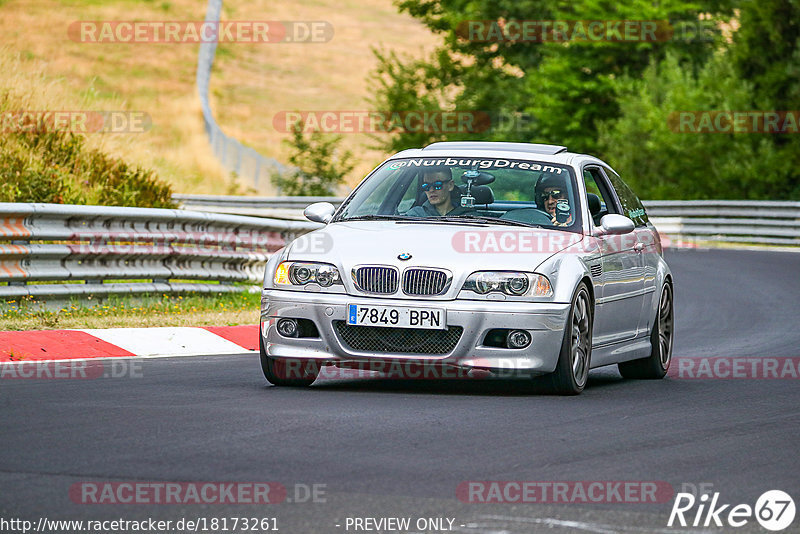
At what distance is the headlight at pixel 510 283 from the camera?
9.10 m

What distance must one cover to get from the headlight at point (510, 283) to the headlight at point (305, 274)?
0.85 metres

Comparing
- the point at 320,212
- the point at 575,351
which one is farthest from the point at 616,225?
the point at 320,212

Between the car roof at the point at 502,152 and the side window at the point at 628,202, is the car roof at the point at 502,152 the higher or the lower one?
the higher one

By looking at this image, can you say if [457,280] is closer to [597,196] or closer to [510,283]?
[510,283]

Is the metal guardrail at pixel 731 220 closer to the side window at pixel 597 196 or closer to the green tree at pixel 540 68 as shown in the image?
the green tree at pixel 540 68

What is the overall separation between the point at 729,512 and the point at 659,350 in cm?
575

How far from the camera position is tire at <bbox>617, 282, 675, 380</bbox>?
11.4 meters

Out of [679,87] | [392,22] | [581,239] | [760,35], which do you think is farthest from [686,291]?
[392,22]

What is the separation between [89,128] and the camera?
813 inches

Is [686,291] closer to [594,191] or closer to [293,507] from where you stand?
[594,191]

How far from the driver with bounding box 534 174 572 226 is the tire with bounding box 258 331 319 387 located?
6.55 feet

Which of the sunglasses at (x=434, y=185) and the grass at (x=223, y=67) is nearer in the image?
the sunglasses at (x=434, y=185)

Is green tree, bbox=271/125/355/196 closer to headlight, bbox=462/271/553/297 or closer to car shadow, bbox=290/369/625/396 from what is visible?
car shadow, bbox=290/369/625/396

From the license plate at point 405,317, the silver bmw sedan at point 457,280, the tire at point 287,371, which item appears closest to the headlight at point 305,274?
the silver bmw sedan at point 457,280
